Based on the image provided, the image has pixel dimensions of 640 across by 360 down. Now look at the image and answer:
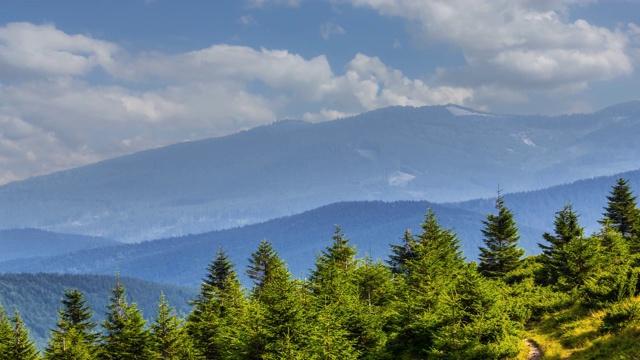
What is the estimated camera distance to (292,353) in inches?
1331

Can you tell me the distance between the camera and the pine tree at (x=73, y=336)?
49125 millimetres

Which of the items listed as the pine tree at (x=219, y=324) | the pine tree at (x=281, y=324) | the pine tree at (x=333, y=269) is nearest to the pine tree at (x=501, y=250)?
the pine tree at (x=333, y=269)

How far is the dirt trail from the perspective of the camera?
2953 cm

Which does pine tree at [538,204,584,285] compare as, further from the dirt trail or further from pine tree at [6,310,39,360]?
pine tree at [6,310,39,360]

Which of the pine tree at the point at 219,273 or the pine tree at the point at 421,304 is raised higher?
the pine tree at the point at 219,273

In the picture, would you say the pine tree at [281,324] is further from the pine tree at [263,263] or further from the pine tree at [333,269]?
the pine tree at [263,263]

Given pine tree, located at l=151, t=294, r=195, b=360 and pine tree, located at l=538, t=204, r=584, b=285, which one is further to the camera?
pine tree, located at l=151, t=294, r=195, b=360

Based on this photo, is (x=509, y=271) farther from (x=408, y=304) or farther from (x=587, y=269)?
(x=408, y=304)

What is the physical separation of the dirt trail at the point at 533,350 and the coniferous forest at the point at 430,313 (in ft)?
0.55

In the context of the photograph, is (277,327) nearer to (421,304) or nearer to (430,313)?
(421,304)

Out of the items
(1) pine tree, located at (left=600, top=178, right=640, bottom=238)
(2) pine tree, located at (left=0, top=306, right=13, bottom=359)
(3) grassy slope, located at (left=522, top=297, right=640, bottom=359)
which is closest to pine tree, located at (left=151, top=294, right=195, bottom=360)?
(2) pine tree, located at (left=0, top=306, right=13, bottom=359)

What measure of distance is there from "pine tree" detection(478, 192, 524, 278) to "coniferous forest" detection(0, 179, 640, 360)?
14 centimetres

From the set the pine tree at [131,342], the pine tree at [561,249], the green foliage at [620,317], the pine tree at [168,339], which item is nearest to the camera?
the green foliage at [620,317]

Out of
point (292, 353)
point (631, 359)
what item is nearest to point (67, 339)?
point (292, 353)
